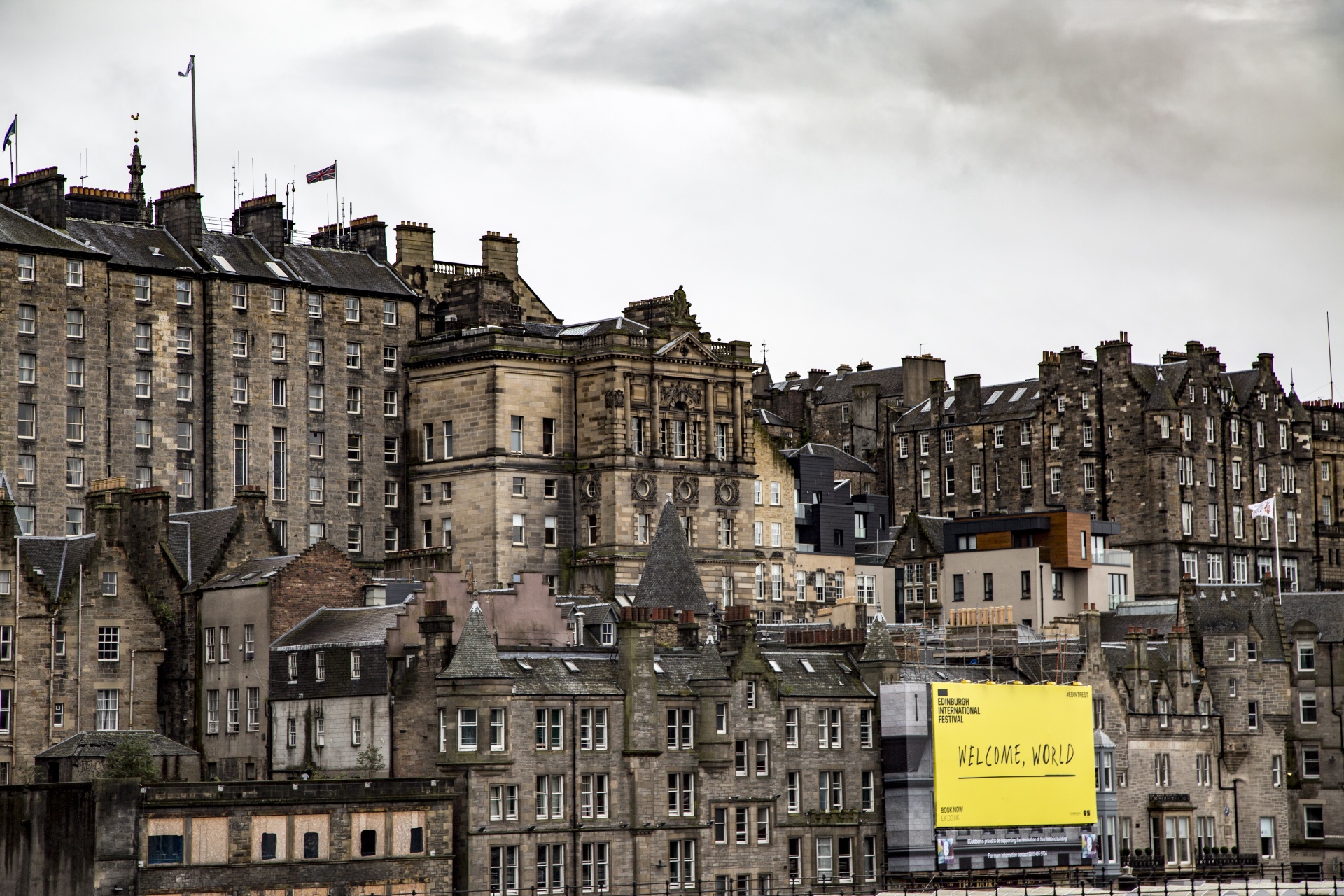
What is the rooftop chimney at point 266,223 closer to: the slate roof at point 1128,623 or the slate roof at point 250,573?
the slate roof at point 250,573

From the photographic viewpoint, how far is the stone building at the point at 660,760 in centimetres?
9406

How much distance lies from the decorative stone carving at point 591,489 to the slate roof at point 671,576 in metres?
11.7

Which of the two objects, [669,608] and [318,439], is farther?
[318,439]

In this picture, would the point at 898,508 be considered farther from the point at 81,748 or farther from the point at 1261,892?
the point at 81,748

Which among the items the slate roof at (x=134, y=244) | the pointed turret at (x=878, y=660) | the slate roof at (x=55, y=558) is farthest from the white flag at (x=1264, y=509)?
the slate roof at (x=55, y=558)

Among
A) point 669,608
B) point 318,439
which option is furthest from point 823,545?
point 669,608

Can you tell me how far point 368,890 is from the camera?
91.2m

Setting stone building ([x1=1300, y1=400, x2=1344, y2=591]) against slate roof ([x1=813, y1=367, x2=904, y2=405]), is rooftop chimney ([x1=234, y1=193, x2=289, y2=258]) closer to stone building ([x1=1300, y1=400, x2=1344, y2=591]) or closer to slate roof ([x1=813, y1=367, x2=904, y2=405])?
slate roof ([x1=813, y1=367, x2=904, y2=405])

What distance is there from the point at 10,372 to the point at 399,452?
74.2 feet

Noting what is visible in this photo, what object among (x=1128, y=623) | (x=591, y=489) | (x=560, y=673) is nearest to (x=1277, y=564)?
(x=1128, y=623)

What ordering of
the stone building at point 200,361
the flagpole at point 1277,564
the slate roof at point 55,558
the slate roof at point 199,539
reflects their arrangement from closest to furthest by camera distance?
the slate roof at point 55,558
the slate roof at point 199,539
the stone building at point 200,361
the flagpole at point 1277,564

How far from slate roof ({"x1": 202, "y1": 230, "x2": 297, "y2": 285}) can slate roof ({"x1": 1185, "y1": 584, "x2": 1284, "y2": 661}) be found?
4742 cm

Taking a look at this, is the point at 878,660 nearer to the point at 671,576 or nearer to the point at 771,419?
the point at 671,576

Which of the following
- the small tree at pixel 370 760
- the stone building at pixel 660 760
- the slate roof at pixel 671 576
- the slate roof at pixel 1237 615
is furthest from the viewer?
the slate roof at pixel 1237 615
